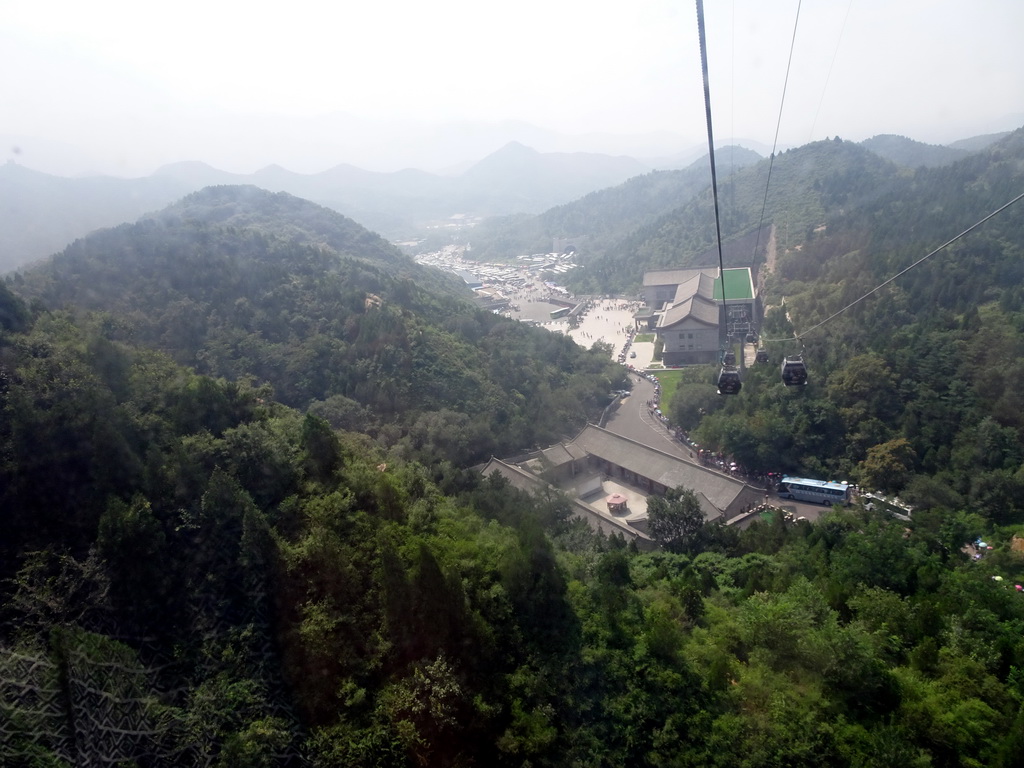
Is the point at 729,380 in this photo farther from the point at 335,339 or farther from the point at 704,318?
the point at 704,318

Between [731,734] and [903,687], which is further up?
[903,687]

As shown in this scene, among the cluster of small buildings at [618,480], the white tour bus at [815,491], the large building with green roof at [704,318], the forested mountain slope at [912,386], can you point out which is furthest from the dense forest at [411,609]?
the large building with green roof at [704,318]

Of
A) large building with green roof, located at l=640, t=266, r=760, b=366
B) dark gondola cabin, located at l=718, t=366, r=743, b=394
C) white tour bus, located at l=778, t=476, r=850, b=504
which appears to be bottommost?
white tour bus, located at l=778, t=476, r=850, b=504

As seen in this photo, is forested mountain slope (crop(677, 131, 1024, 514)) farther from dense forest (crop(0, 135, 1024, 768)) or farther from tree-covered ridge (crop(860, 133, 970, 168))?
tree-covered ridge (crop(860, 133, 970, 168))

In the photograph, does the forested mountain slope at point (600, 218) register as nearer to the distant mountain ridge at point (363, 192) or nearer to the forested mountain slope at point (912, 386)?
the distant mountain ridge at point (363, 192)

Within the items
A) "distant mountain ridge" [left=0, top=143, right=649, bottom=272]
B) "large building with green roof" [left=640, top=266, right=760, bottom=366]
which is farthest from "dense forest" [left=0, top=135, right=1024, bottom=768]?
"large building with green roof" [left=640, top=266, right=760, bottom=366]

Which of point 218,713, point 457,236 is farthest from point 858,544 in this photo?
point 457,236

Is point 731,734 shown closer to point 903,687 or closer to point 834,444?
point 903,687

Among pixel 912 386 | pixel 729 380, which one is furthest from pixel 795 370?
pixel 912 386
